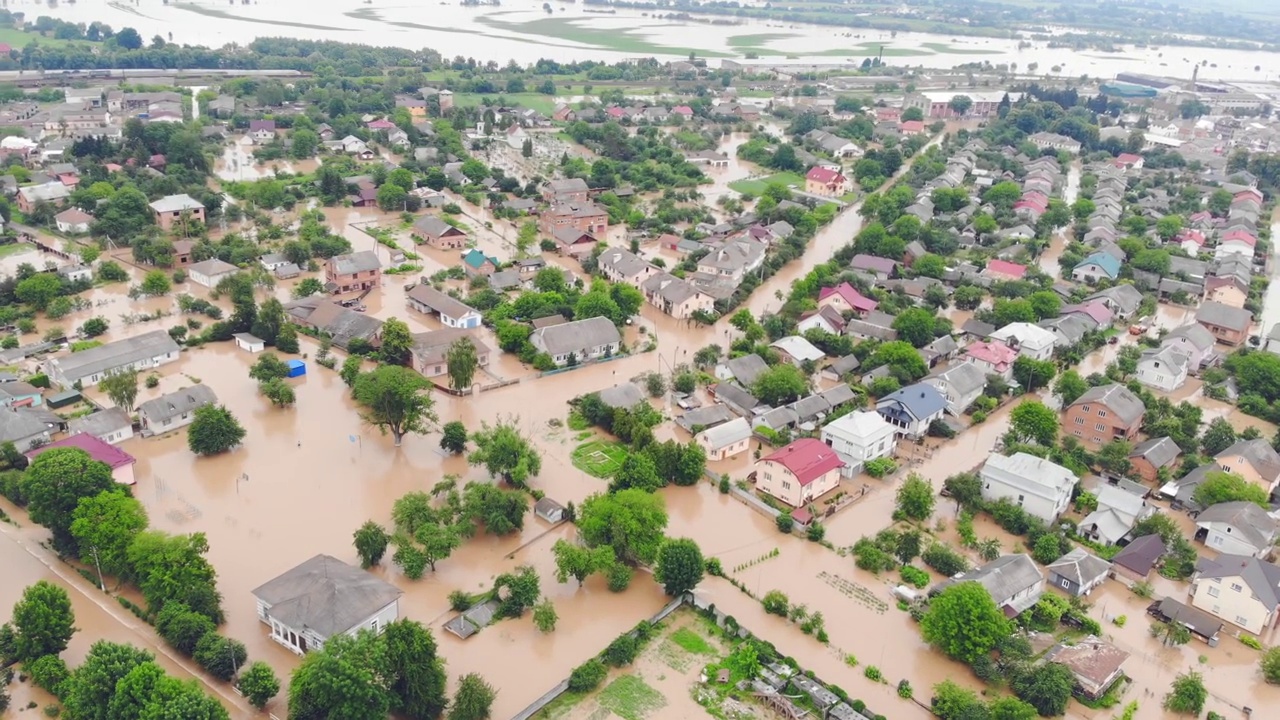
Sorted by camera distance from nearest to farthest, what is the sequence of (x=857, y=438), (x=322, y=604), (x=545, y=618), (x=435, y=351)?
(x=322, y=604) < (x=545, y=618) < (x=857, y=438) < (x=435, y=351)

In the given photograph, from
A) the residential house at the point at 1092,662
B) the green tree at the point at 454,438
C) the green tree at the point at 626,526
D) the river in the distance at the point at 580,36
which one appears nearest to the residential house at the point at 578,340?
the green tree at the point at 454,438

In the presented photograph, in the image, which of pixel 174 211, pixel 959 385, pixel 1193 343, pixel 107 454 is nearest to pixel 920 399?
pixel 959 385

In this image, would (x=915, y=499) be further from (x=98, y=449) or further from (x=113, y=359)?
(x=113, y=359)

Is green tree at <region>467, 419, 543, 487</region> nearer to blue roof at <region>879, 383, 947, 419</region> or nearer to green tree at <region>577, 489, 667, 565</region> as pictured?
green tree at <region>577, 489, 667, 565</region>

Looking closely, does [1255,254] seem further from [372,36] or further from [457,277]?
[372,36]

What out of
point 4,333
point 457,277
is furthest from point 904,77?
point 4,333

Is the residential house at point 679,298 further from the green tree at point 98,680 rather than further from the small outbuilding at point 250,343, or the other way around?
the green tree at point 98,680
